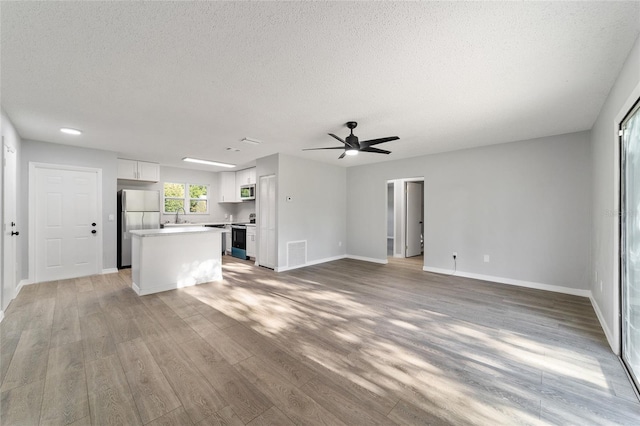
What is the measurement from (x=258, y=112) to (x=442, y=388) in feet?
11.0

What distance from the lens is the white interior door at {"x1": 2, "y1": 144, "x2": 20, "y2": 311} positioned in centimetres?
328

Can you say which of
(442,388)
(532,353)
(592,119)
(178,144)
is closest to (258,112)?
(178,144)

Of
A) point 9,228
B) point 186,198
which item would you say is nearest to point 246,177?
point 186,198

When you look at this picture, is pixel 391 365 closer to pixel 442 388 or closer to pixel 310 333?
pixel 442 388

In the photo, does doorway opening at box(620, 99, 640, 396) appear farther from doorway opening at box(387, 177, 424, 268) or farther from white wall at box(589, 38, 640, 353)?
doorway opening at box(387, 177, 424, 268)

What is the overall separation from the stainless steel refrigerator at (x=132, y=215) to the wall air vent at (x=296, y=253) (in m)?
3.37

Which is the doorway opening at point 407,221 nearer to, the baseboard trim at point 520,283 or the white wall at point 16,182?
the baseboard trim at point 520,283

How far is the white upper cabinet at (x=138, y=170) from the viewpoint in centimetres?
590

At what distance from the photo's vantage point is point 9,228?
3549 millimetres

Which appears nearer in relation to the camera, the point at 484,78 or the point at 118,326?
the point at 484,78

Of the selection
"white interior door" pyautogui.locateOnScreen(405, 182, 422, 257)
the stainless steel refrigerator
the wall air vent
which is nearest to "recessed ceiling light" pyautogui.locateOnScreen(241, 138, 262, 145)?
the wall air vent

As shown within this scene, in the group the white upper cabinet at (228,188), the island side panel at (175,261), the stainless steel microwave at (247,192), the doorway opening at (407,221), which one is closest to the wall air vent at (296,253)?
the island side panel at (175,261)

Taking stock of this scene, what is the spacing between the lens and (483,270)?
194 inches

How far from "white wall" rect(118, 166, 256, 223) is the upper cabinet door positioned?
2.15 ft
